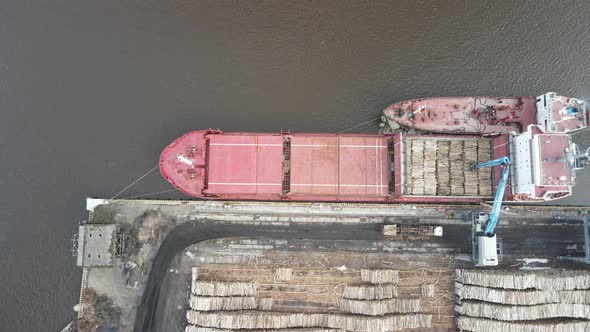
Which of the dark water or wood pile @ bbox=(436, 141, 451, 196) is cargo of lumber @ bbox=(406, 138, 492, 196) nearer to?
wood pile @ bbox=(436, 141, 451, 196)

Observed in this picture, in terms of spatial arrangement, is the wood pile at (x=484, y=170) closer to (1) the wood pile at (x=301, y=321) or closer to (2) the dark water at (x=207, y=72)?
(2) the dark water at (x=207, y=72)

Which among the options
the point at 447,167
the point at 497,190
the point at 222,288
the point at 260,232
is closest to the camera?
the point at 497,190

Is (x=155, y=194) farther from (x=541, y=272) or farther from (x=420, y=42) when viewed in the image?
(x=541, y=272)

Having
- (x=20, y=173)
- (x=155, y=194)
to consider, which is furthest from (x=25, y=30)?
(x=155, y=194)

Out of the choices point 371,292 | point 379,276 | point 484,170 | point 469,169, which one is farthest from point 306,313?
point 484,170

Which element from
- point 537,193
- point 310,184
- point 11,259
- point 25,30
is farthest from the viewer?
point 25,30

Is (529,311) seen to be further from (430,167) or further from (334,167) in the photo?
(334,167)
